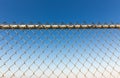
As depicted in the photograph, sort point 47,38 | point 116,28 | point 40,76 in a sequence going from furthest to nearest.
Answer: point 116,28 → point 47,38 → point 40,76

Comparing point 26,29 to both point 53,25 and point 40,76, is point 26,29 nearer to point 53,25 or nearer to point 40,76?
point 53,25

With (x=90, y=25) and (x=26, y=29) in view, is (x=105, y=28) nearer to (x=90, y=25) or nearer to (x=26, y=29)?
(x=90, y=25)

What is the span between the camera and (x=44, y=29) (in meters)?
4.13

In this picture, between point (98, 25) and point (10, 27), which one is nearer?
point (10, 27)

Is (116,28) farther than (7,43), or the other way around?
(116,28)

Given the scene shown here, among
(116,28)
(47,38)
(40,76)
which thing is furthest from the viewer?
(116,28)

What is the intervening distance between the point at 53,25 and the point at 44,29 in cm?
20

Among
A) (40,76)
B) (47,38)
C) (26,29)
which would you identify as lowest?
(40,76)

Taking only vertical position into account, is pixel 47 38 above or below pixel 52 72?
above

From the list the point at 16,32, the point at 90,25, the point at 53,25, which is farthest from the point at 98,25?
the point at 16,32

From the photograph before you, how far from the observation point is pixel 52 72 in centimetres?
399

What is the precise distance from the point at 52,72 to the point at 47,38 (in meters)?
0.72

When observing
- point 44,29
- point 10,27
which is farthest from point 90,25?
point 10,27

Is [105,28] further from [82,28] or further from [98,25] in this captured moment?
[82,28]
